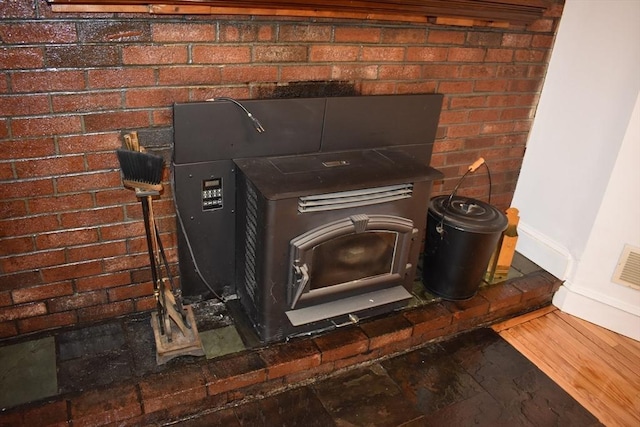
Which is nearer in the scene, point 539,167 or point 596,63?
point 596,63

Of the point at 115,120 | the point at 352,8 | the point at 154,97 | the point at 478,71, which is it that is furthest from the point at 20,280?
the point at 478,71

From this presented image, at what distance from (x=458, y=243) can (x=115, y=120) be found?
55.1 inches

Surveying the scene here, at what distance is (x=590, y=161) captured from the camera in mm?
2350

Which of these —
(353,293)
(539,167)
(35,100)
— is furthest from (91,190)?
(539,167)

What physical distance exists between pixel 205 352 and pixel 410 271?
2.84 feet

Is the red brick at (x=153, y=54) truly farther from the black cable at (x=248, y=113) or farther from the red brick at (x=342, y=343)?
the red brick at (x=342, y=343)

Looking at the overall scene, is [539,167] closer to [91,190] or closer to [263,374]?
[263,374]

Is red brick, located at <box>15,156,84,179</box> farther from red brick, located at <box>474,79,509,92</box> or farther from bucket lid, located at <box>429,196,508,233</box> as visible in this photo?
red brick, located at <box>474,79,509,92</box>

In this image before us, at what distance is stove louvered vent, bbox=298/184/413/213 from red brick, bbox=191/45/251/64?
1.78 feet

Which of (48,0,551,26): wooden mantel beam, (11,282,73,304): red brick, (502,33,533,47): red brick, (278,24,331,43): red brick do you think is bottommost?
(11,282,73,304): red brick

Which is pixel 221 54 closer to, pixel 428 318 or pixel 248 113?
pixel 248 113

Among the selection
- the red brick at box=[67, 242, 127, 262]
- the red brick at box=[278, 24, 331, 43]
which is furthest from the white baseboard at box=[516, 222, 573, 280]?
the red brick at box=[67, 242, 127, 262]

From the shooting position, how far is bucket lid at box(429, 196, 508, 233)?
2096 mm

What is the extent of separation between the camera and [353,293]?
1981mm
